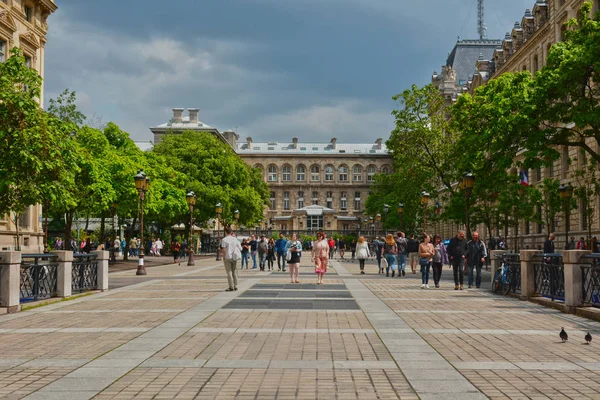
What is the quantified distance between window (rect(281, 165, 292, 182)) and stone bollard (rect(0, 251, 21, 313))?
11288 centimetres

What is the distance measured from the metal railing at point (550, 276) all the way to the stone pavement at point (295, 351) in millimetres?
835

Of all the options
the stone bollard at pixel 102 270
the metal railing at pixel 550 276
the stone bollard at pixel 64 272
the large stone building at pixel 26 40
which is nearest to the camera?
the metal railing at pixel 550 276

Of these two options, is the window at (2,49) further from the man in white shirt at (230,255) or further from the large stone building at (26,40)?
the man in white shirt at (230,255)

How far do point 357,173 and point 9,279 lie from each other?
115 metres

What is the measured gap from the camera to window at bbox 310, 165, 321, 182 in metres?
128

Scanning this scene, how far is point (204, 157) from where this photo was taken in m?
65.6

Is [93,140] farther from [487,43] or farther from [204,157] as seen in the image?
[487,43]

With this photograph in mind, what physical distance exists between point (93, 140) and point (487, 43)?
183 feet

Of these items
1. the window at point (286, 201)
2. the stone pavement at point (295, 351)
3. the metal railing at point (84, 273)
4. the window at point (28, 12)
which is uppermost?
the window at point (28, 12)

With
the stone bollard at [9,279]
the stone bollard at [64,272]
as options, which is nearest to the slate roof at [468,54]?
the stone bollard at [64,272]

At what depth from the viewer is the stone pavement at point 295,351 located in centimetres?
697

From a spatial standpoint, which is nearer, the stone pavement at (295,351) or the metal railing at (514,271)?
the stone pavement at (295,351)

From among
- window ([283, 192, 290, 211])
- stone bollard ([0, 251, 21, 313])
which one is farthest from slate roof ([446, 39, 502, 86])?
stone bollard ([0, 251, 21, 313])

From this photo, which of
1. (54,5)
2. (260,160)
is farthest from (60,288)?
(260,160)
